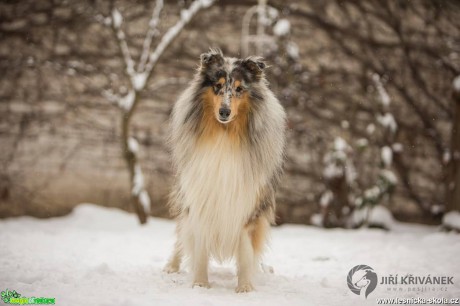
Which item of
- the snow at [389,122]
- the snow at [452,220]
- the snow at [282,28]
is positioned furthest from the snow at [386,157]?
the snow at [282,28]

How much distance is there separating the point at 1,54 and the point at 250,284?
7.19 m

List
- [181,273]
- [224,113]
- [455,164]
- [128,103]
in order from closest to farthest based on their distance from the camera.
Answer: [224,113] < [181,273] < [455,164] < [128,103]

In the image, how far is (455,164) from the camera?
6.56 m

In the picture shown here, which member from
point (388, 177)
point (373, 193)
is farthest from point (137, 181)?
point (388, 177)

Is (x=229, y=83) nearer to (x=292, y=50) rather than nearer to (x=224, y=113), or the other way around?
(x=224, y=113)

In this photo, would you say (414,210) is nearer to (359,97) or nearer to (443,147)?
(443,147)

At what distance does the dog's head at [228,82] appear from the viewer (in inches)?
129

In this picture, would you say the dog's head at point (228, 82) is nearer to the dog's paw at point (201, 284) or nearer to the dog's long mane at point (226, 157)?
the dog's long mane at point (226, 157)

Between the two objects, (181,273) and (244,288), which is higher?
(244,288)

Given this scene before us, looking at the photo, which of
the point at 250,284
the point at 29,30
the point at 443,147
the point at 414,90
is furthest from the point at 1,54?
the point at 443,147

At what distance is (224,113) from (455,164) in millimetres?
4865

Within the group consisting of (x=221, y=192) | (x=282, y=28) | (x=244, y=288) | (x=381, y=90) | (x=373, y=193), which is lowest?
(x=244, y=288)

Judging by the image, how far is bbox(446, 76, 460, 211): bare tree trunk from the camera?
6.21 m

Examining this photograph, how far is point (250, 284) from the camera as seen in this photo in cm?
336
